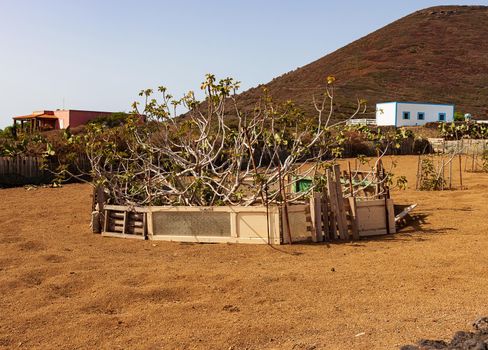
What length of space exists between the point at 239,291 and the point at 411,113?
3771 cm

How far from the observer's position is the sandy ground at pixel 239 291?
4.02 metres

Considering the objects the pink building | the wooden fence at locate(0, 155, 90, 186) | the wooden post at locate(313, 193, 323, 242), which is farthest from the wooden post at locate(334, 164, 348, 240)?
the pink building

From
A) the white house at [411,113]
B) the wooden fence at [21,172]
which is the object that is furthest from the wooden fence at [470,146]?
the wooden fence at [21,172]

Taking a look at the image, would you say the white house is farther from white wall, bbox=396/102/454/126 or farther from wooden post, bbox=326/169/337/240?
wooden post, bbox=326/169/337/240

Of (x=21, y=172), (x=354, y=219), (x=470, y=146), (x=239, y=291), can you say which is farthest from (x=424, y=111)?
(x=239, y=291)

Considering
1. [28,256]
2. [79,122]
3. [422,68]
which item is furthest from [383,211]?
[422,68]

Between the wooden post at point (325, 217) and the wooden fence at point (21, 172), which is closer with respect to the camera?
the wooden post at point (325, 217)

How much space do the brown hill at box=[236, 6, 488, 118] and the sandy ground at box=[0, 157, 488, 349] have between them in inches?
1468

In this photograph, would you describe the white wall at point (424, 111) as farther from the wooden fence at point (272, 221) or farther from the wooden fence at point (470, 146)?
the wooden fence at point (272, 221)

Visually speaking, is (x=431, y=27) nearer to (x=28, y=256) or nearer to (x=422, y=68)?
(x=422, y=68)

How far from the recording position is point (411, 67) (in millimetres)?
64812

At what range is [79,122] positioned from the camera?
35.6m

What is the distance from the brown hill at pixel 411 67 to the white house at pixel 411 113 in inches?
169

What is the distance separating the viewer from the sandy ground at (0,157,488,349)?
4023 millimetres
